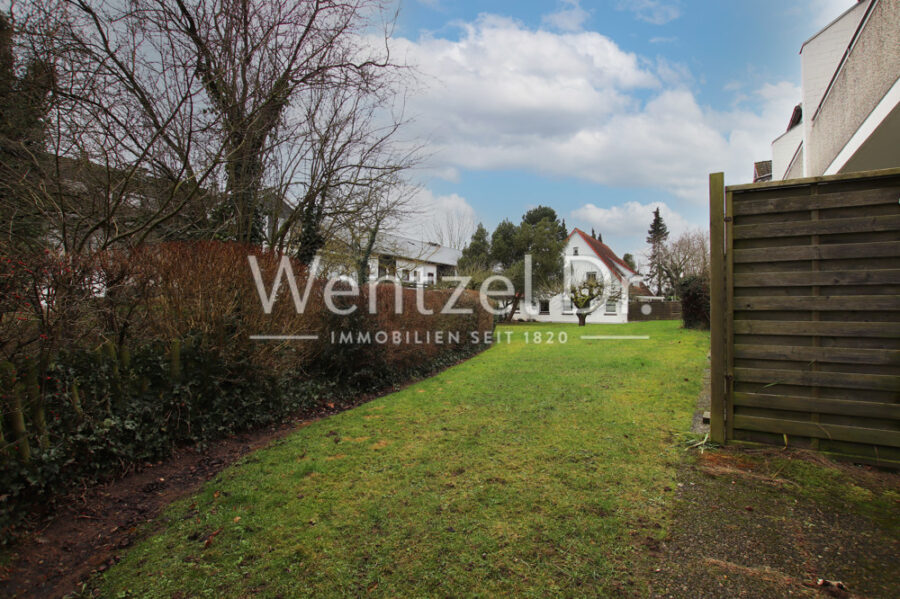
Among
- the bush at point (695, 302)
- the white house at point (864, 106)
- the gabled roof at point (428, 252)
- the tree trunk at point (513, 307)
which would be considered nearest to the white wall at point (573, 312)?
the tree trunk at point (513, 307)

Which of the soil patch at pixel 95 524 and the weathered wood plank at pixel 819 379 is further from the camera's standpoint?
the weathered wood plank at pixel 819 379

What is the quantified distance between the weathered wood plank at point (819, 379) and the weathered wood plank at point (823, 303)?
1.79ft

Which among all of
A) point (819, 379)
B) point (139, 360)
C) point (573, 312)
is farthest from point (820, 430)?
point (573, 312)

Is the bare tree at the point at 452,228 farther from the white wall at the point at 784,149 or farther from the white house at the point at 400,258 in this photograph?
the white wall at the point at 784,149

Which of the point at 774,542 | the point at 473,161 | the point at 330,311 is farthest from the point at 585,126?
the point at 774,542

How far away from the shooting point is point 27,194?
4.59 meters

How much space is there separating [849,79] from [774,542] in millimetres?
5277

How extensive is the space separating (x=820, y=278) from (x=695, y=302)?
640 inches

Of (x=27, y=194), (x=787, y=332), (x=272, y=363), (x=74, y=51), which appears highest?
(x=74, y=51)

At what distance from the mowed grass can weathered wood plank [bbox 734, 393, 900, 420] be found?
0.77 meters

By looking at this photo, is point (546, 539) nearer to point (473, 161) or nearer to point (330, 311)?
point (330, 311)

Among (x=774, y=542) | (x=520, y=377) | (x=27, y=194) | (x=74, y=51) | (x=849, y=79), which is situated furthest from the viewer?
(x=520, y=377)

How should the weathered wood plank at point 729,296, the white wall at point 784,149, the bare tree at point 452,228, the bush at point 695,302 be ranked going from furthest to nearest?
the bare tree at point 452,228 → the bush at point 695,302 → the white wall at point 784,149 → the weathered wood plank at point 729,296

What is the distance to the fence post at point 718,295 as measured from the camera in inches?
157
